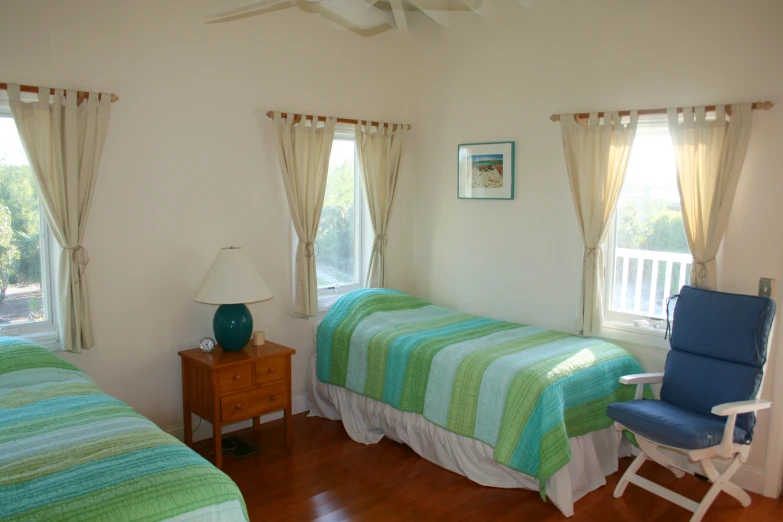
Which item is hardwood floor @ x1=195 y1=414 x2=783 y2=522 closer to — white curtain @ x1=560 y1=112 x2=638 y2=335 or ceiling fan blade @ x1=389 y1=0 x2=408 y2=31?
white curtain @ x1=560 y1=112 x2=638 y2=335

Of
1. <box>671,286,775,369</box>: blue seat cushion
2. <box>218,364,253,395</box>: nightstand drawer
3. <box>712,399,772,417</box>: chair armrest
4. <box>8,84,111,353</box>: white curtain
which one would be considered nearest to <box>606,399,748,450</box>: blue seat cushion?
<box>712,399,772,417</box>: chair armrest

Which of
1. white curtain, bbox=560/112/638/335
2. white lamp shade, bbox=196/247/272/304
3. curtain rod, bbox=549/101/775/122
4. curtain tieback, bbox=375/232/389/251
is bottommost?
white lamp shade, bbox=196/247/272/304

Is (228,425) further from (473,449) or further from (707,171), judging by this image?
(707,171)

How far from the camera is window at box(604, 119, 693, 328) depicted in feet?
11.6

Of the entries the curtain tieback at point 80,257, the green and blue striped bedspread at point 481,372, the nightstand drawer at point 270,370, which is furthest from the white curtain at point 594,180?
the curtain tieback at point 80,257

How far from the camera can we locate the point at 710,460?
2.86 m

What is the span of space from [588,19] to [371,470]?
304 cm

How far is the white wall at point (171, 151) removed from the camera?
326cm

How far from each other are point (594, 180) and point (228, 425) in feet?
9.25

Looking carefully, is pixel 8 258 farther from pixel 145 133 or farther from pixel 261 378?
pixel 261 378

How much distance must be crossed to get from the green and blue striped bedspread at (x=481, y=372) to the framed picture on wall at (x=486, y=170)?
0.93 m

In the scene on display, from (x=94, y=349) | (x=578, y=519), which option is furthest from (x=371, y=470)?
(x=94, y=349)

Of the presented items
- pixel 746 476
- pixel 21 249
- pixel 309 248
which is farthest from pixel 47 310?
pixel 746 476

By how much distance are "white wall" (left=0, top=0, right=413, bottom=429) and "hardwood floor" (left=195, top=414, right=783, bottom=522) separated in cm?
84
